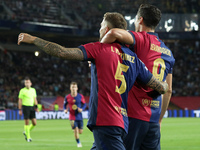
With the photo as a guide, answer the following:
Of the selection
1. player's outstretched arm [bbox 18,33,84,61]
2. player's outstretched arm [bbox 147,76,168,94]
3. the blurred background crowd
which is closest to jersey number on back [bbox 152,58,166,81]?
player's outstretched arm [bbox 147,76,168,94]

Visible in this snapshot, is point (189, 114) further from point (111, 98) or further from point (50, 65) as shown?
point (111, 98)

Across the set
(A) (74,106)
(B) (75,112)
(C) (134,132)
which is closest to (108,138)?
(C) (134,132)

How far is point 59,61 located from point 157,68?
43277 millimetres

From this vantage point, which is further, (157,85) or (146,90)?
(146,90)

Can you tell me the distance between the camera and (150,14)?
5.16 meters

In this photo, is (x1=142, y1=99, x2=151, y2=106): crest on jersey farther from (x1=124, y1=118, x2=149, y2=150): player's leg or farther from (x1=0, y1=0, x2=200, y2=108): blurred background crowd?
(x1=0, y1=0, x2=200, y2=108): blurred background crowd

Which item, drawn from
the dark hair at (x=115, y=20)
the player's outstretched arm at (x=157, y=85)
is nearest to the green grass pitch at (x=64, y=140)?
the player's outstretched arm at (x=157, y=85)

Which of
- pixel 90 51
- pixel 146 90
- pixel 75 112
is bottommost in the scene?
pixel 75 112

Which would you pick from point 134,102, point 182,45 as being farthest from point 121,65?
point 182,45

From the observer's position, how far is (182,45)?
171 ft

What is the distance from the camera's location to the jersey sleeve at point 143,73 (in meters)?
4.66

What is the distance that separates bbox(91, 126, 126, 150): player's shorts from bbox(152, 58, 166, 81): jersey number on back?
3.51ft

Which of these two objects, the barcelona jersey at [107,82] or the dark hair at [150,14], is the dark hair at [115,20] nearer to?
the barcelona jersey at [107,82]

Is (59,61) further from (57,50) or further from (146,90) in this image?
(57,50)
